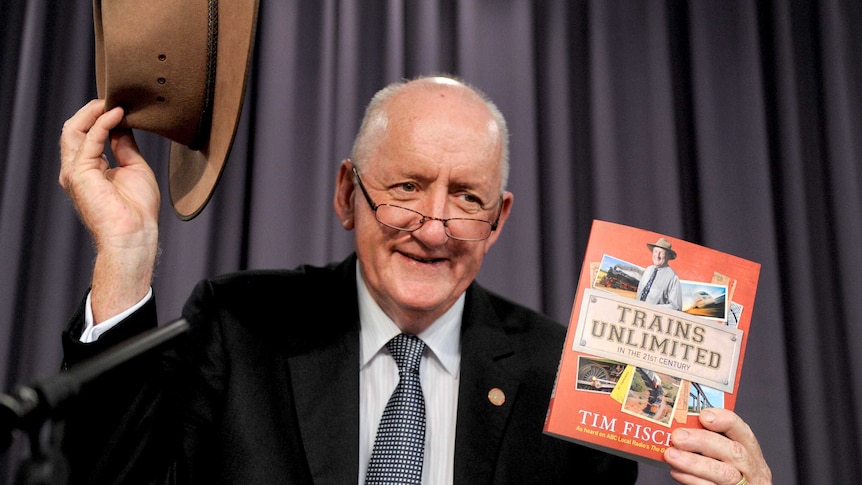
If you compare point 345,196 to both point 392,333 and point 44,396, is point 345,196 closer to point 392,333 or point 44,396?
point 392,333

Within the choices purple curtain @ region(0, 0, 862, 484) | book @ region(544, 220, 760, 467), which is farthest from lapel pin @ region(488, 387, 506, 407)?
purple curtain @ region(0, 0, 862, 484)

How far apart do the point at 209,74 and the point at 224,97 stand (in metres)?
0.05

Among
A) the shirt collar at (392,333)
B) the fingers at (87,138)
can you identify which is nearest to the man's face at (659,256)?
the shirt collar at (392,333)

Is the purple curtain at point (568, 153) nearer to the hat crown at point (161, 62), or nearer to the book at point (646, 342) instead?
the hat crown at point (161, 62)

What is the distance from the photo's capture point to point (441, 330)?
158 cm

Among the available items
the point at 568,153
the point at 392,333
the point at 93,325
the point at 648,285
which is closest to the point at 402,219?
the point at 392,333

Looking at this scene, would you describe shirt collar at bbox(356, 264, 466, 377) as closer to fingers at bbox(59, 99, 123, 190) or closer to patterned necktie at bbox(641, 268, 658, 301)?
patterned necktie at bbox(641, 268, 658, 301)

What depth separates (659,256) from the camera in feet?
4.21

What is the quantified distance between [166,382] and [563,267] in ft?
4.46

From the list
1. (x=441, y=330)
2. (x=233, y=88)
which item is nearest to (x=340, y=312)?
(x=441, y=330)

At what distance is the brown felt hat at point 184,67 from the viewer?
1.21 m

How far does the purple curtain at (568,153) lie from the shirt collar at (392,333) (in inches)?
26.0

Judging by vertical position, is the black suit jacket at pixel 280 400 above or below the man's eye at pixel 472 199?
below

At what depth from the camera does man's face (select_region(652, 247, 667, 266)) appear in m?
1.28
